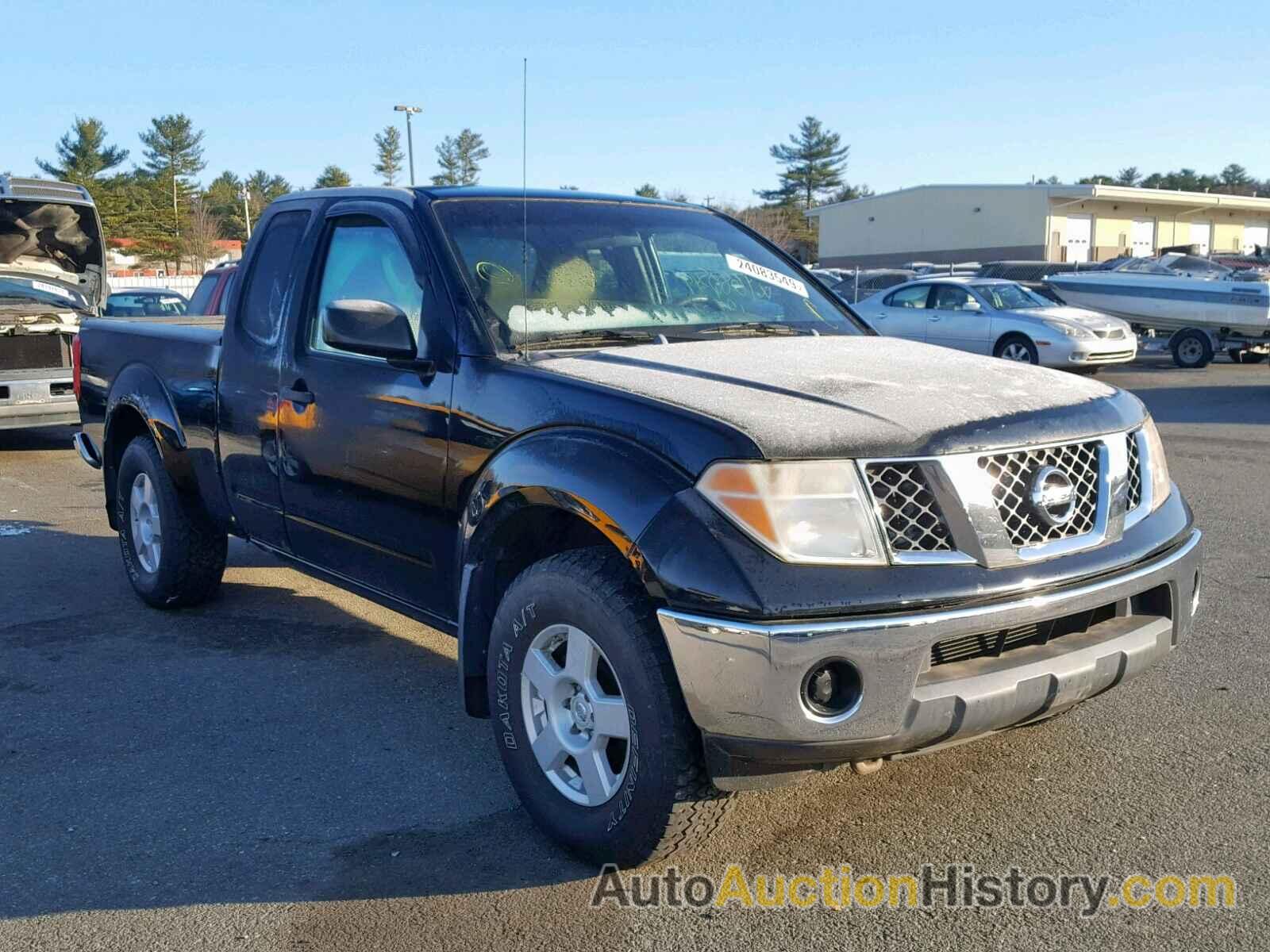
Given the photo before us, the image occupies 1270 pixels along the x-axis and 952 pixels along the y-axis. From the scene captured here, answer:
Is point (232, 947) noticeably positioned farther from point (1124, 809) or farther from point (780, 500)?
point (1124, 809)

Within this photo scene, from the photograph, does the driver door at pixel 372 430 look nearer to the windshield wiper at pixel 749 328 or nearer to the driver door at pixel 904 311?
the windshield wiper at pixel 749 328

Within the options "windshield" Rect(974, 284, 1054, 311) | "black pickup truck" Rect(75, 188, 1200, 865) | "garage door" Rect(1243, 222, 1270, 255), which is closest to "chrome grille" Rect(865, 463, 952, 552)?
"black pickup truck" Rect(75, 188, 1200, 865)

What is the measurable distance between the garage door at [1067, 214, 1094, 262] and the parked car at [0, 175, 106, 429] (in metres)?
47.6

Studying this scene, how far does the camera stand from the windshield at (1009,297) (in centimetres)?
1823

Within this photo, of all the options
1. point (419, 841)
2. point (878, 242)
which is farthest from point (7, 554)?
point (878, 242)

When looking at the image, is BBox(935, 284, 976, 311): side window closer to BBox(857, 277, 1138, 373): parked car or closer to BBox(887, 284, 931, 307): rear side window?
BBox(857, 277, 1138, 373): parked car

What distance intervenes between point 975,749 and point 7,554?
5.82m

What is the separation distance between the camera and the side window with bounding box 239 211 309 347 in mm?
4758

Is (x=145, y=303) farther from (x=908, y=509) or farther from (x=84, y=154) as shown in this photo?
(x=84, y=154)

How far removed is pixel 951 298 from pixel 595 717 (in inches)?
645

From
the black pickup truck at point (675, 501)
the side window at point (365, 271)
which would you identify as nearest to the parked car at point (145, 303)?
the side window at point (365, 271)

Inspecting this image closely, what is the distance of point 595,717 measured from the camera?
10.4 ft

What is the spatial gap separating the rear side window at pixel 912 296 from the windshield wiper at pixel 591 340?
1541 centimetres

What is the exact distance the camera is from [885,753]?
2900 millimetres
